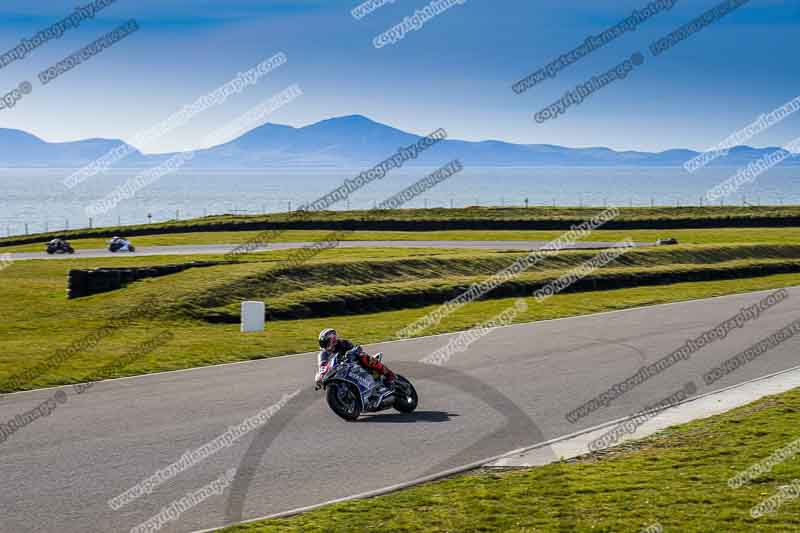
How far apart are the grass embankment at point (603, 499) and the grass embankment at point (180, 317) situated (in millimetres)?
10830

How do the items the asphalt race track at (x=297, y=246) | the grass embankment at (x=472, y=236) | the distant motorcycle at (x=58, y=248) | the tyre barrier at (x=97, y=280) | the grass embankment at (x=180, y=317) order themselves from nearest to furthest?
1. the grass embankment at (x=180, y=317)
2. the tyre barrier at (x=97, y=280)
3. the asphalt race track at (x=297, y=246)
4. the distant motorcycle at (x=58, y=248)
5. the grass embankment at (x=472, y=236)

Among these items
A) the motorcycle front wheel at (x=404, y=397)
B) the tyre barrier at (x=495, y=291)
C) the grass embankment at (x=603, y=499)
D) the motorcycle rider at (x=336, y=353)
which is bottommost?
the grass embankment at (x=603, y=499)

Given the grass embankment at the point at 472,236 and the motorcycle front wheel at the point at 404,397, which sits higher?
the grass embankment at the point at 472,236

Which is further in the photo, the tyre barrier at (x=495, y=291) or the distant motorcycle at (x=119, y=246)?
the distant motorcycle at (x=119, y=246)

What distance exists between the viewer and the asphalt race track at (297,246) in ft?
157

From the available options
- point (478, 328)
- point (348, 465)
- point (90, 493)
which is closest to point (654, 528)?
point (348, 465)

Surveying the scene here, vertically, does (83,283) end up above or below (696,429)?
above

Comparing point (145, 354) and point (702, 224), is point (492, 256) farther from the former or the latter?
point (702, 224)

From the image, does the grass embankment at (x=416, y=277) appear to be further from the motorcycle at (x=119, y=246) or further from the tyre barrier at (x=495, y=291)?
the motorcycle at (x=119, y=246)

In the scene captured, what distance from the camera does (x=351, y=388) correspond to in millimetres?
15188

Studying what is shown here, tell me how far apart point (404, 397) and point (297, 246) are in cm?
3600

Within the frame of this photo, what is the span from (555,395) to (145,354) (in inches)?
414

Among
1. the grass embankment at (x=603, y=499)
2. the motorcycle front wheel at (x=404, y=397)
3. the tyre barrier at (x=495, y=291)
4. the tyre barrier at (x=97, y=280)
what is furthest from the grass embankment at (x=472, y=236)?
the grass embankment at (x=603, y=499)

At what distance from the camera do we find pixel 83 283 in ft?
104
